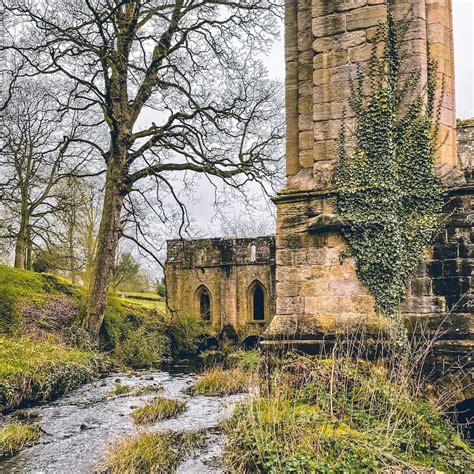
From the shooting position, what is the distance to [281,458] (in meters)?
5.53

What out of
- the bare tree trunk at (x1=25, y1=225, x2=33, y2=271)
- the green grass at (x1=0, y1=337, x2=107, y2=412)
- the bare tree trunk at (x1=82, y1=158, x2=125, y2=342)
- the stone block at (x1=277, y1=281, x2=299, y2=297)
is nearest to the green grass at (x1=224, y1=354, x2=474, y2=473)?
the stone block at (x1=277, y1=281, x2=299, y2=297)

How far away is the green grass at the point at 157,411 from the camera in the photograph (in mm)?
10070

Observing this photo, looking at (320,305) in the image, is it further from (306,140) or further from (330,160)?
(306,140)

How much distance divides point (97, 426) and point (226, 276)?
81.2 ft

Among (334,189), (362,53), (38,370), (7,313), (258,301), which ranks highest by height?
(362,53)

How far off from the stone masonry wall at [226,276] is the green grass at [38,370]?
18383mm

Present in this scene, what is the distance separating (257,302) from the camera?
1369 inches

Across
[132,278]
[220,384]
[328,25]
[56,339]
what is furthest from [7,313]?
[132,278]

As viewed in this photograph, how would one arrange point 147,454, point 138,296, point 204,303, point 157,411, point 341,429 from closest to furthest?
point 341,429 → point 147,454 → point 157,411 → point 204,303 → point 138,296

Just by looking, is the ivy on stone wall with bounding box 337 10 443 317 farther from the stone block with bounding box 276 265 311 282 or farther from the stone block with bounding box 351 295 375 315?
the stone block with bounding box 276 265 311 282

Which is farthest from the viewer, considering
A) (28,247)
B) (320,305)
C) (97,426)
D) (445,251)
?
(28,247)

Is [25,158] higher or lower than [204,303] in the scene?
higher

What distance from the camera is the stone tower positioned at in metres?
7.94

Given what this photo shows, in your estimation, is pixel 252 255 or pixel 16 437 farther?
pixel 252 255
